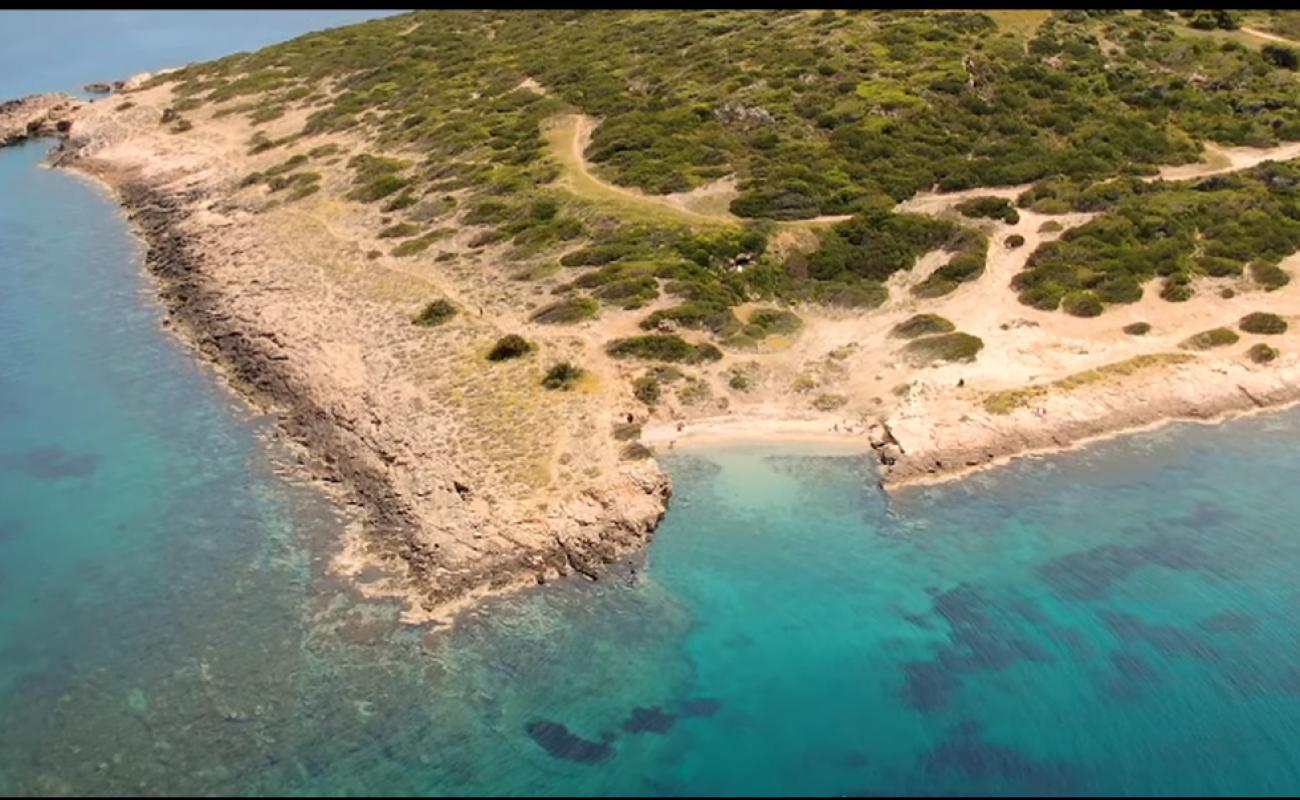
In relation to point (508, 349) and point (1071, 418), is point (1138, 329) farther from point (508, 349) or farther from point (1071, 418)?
point (508, 349)

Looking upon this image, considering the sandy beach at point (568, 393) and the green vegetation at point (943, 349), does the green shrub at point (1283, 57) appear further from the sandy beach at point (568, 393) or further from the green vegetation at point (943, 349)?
the green vegetation at point (943, 349)

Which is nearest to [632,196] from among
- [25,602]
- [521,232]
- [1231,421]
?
[521,232]

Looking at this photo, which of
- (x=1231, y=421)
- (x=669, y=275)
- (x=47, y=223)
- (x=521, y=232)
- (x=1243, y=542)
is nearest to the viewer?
(x=1243, y=542)

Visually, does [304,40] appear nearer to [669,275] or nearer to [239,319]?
[239,319]

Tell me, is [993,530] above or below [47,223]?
below

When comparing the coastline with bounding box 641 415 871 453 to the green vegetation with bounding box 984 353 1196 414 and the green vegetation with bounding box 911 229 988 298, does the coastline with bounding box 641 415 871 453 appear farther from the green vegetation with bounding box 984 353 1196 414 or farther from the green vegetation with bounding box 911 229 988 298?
the green vegetation with bounding box 911 229 988 298
